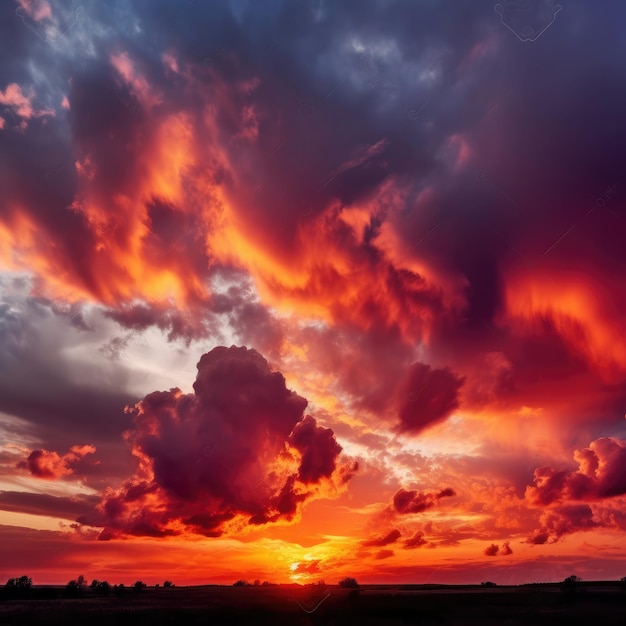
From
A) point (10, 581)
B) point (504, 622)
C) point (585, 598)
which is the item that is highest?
point (10, 581)

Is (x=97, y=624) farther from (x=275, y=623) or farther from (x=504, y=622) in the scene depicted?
(x=504, y=622)

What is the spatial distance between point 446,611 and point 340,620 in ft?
89.6

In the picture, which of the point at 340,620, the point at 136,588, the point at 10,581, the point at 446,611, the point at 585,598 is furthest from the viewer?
the point at 136,588

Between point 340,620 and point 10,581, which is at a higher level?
point 10,581

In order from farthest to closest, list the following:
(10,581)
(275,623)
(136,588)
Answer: (136,588)
(10,581)
(275,623)

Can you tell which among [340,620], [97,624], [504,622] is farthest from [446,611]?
[97,624]

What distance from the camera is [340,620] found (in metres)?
78.6

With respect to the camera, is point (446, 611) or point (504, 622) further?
point (446, 611)

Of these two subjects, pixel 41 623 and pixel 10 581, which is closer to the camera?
pixel 41 623

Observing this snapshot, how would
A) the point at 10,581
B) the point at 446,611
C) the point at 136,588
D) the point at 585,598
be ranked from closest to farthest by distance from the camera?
the point at 446,611
the point at 585,598
the point at 10,581
the point at 136,588

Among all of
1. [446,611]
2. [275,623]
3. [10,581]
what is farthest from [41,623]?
[10,581]

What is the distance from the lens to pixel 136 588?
577 feet

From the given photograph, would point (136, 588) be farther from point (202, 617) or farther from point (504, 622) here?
point (504, 622)

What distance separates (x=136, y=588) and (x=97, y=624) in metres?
113
